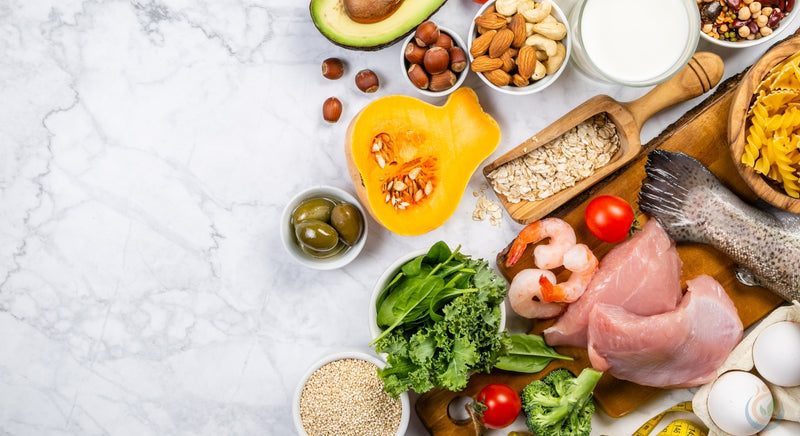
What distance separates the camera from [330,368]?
1785 millimetres

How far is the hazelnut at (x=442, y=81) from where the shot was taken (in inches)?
67.5

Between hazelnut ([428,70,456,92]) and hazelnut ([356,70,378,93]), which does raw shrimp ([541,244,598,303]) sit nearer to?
hazelnut ([428,70,456,92])

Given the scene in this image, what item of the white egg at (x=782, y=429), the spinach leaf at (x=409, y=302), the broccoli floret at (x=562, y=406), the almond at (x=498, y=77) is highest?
the almond at (x=498, y=77)

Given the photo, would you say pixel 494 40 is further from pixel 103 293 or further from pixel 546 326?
pixel 103 293

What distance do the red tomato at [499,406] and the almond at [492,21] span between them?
916 mm

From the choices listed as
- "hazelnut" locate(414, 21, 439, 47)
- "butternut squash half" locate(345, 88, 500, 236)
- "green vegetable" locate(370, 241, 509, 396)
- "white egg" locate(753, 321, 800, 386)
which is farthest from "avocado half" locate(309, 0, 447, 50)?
"white egg" locate(753, 321, 800, 386)

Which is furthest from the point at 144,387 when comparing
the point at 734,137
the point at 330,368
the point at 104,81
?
the point at 734,137

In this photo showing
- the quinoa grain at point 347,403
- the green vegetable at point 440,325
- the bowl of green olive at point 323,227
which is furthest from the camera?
the quinoa grain at point 347,403

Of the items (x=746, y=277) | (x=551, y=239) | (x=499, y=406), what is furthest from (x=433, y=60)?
(x=746, y=277)

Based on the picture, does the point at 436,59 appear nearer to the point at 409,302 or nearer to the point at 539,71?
the point at 539,71

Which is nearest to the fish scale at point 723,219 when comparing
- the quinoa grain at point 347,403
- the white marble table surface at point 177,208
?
the white marble table surface at point 177,208

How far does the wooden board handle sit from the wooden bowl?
0.35 ft

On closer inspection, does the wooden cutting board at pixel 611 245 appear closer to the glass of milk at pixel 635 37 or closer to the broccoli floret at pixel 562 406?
the broccoli floret at pixel 562 406

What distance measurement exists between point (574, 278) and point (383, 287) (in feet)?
1.65
